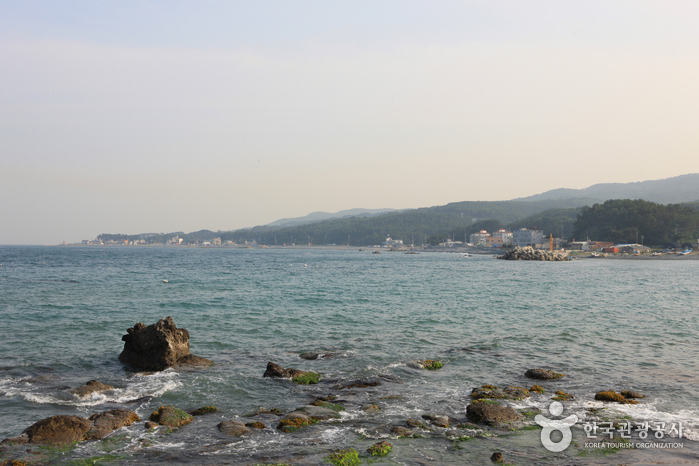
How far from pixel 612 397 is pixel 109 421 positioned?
12.4 m

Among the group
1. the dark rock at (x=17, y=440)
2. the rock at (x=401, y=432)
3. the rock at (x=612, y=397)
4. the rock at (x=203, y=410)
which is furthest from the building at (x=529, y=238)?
the dark rock at (x=17, y=440)

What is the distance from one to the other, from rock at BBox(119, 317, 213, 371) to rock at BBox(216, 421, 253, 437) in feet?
18.7

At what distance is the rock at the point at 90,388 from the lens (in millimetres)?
11816

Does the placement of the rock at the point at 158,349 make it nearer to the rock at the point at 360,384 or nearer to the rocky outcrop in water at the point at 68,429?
the rocky outcrop in water at the point at 68,429

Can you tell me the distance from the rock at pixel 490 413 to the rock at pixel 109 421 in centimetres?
788

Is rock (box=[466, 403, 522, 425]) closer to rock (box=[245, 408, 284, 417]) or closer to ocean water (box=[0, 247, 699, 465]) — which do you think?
ocean water (box=[0, 247, 699, 465])

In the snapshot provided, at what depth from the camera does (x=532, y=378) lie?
533 inches

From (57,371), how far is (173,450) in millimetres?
8188

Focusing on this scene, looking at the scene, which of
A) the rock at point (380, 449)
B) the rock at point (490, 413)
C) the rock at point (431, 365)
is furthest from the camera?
the rock at point (431, 365)

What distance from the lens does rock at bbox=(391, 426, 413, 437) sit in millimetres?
9278

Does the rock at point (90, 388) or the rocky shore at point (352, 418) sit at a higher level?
the rock at point (90, 388)

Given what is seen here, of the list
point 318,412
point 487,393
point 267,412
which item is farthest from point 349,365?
point 487,393

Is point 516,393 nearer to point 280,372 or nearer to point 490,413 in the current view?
point 490,413

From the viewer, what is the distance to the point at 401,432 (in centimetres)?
938
